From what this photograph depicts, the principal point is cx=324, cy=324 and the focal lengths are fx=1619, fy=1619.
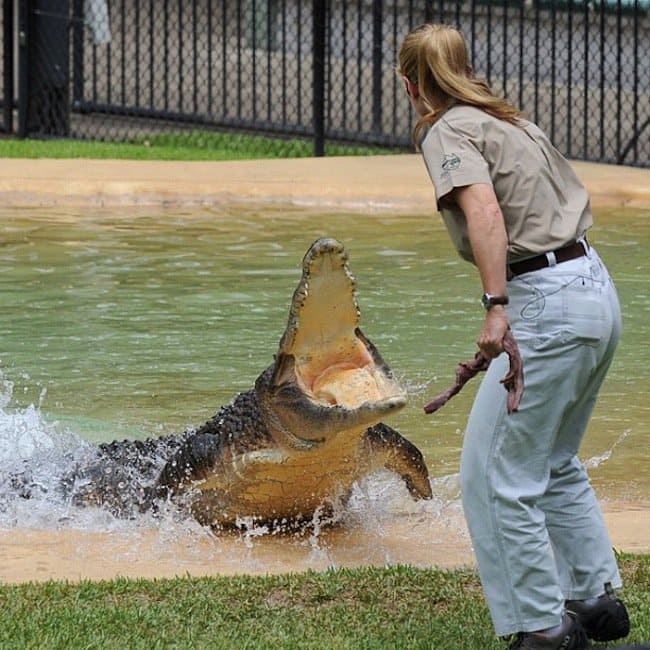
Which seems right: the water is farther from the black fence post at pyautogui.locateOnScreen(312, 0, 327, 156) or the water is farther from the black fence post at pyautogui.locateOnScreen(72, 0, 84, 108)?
the black fence post at pyautogui.locateOnScreen(72, 0, 84, 108)

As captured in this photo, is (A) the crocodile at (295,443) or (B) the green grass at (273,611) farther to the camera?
(A) the crocodile at (295,443)

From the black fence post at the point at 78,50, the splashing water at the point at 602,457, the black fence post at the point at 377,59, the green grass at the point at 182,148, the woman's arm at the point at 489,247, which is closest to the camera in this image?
the woman's arm at the point at 489,247

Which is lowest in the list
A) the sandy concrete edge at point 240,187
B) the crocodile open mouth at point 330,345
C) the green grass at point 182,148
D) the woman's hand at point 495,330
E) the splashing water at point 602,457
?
the green grass at point 182,148

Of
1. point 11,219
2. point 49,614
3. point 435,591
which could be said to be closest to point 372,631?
point 435,591

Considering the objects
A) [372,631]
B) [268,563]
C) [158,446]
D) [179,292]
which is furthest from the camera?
[179,292]

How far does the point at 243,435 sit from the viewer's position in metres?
5.54

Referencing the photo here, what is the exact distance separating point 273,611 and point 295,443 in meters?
1.00

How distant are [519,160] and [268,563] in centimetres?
176

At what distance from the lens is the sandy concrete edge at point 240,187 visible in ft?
43.7

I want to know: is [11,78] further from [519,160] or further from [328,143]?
[519,160]

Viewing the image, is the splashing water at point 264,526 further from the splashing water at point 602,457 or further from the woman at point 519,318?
the woman at point 519,318

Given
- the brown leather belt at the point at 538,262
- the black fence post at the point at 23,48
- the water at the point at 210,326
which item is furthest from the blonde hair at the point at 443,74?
the black fence post at the point at 23,48

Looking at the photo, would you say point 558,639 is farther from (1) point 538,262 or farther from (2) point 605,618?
(1) point 538,262

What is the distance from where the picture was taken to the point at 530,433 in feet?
13.2
